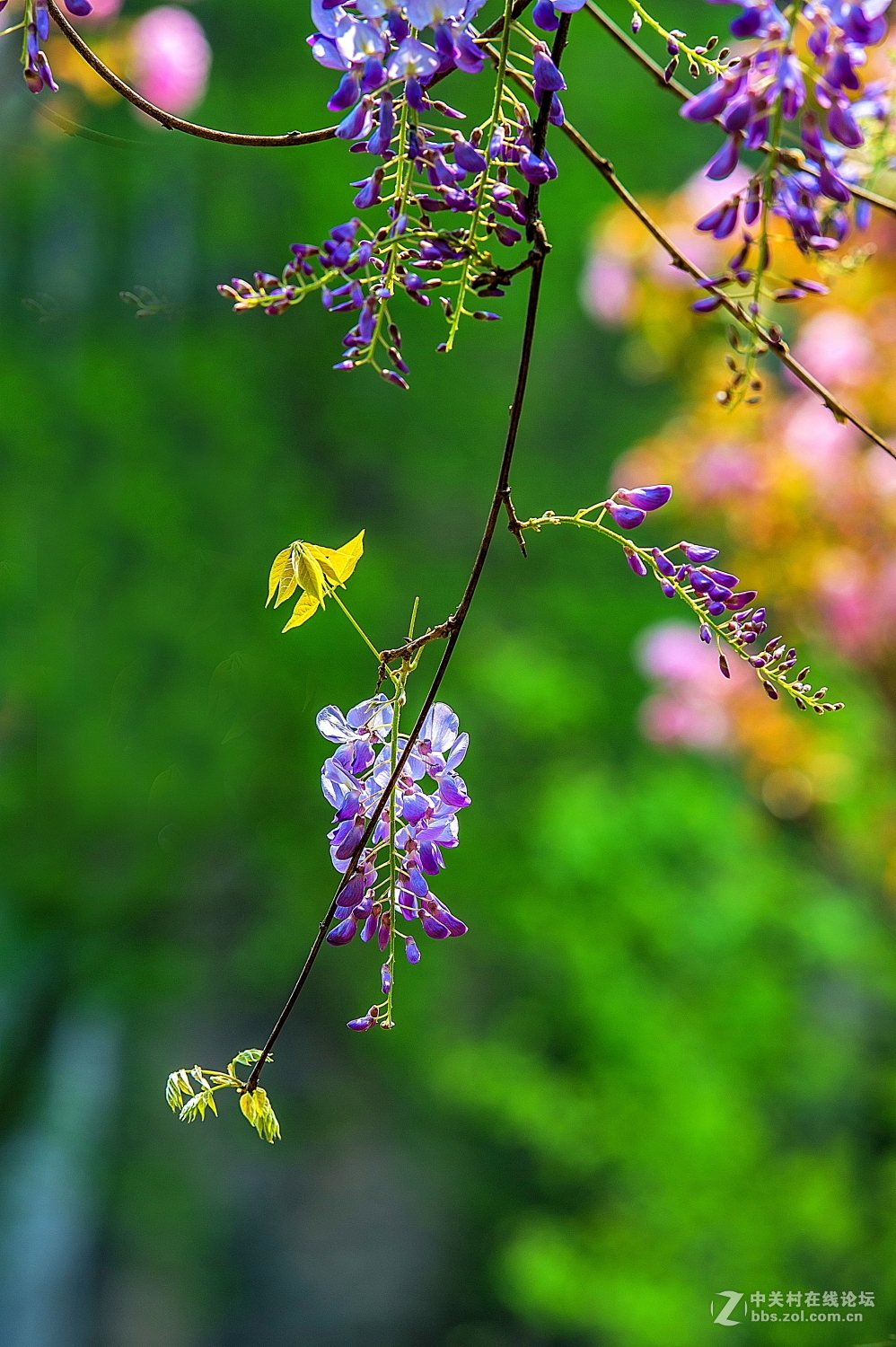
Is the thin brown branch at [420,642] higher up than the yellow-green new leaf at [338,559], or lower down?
lower down

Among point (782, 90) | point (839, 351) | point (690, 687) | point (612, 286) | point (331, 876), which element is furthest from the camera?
point (331, 876)

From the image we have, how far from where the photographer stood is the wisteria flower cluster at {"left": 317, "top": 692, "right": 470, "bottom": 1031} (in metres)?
0.30

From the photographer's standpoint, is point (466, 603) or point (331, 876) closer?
point (466, 603)

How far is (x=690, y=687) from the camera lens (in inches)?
72.3

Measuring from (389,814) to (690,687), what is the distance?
1.59 metres

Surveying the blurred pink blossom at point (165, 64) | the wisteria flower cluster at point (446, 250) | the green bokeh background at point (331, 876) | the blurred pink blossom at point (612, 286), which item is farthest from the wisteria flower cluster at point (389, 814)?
the blurred pink blossom at point (612, 286)

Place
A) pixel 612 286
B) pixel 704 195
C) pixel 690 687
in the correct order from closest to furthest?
pixel 704 195 → pixel 612 286 → pixel 690 687

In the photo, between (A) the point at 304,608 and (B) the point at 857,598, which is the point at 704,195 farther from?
(A) the point at 304,608

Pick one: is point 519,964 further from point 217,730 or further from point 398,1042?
point 217,730

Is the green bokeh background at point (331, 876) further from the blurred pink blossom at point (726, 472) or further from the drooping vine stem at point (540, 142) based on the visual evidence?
the drooping vine stem at point (540, 142)

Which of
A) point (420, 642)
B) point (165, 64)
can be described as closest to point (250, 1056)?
point (420, 642)

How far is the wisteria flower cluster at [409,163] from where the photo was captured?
0.83 feet

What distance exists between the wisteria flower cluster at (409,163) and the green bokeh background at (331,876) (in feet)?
2.96

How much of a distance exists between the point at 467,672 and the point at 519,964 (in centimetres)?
74
